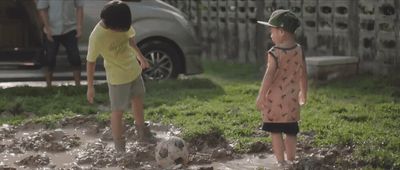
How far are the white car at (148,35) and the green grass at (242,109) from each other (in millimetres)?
406

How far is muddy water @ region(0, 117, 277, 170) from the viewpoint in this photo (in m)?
6.59

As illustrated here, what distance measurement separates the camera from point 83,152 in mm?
7078

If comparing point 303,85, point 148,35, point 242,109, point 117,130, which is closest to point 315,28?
point 148,35

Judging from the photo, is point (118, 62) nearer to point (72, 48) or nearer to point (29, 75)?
point (72, 48)

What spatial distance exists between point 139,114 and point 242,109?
188 centimetres

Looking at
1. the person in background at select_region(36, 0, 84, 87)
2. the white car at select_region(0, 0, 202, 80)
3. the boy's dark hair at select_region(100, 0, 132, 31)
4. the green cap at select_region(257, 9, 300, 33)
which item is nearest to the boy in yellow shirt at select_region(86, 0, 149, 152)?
the boy's dark hair at select_region(100, 0, 132, 31)

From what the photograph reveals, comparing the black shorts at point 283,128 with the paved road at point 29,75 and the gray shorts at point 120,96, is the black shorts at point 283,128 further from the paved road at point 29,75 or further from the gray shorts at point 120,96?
the paved road at point 29,75

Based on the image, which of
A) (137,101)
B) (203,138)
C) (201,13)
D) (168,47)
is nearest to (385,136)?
(203,138)

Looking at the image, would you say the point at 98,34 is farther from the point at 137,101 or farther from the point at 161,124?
the point at 161,124

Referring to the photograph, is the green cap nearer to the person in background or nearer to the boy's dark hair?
the boy's dark hair

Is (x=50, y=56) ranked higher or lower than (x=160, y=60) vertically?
higher

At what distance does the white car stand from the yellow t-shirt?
392 cm

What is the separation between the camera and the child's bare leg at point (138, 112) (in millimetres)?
7380

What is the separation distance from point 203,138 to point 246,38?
8.02 meters
